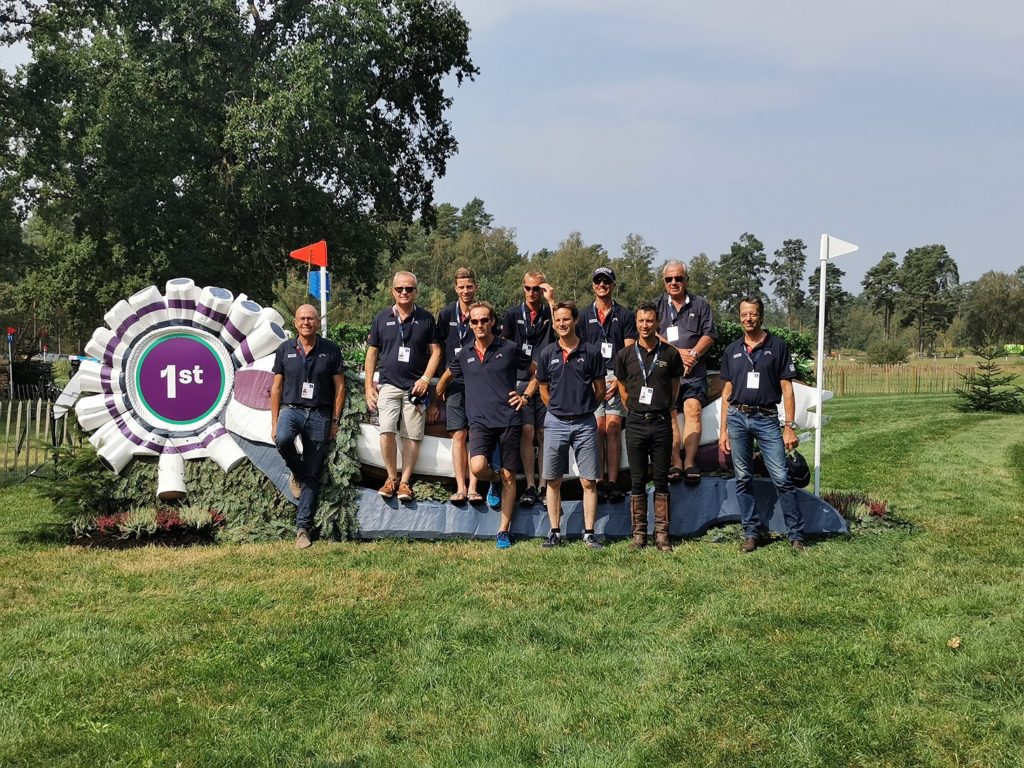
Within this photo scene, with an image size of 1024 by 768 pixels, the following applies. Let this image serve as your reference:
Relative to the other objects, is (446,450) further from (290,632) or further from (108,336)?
(108,336)

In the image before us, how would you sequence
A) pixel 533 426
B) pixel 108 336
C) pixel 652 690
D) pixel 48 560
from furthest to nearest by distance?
pixel 108 336
pixel 533 426
pixel 48 560
pixel 652 690

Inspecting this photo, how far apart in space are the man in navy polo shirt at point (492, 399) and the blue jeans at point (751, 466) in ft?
5.48

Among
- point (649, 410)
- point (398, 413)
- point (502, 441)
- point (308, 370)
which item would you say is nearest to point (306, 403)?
point (308, 370)

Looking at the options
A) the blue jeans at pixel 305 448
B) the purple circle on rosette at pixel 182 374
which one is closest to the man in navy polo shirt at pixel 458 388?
the blue jeans at pixel 305 448

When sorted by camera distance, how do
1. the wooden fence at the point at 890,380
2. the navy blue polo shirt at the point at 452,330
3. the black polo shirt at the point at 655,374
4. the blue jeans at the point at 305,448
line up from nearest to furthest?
the black polo shirt at the point at 655,374 → the blue jeans at the point at 305,448 → the navy blue polo shirt at the point at 452,330 → the wooden fence at the point at 890,380

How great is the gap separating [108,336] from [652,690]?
5840 millimetres

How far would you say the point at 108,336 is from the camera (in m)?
7.32

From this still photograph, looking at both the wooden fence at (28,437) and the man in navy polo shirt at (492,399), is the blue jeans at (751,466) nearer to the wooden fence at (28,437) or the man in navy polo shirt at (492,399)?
the man in navy polo shirt at (492,399)

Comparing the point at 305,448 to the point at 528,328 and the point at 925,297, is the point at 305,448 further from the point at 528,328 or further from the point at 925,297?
the point at 925,297

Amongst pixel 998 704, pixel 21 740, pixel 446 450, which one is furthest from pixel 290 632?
pixel 998 704

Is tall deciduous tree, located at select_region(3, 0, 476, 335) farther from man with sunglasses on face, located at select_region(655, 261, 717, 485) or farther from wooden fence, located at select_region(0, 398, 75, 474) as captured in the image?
man with sunglasses on face, located at select_region(655, 261, 717, 485)

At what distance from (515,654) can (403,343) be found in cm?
327

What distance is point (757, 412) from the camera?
6.33 m

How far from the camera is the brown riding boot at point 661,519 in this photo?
6430 millimetres
